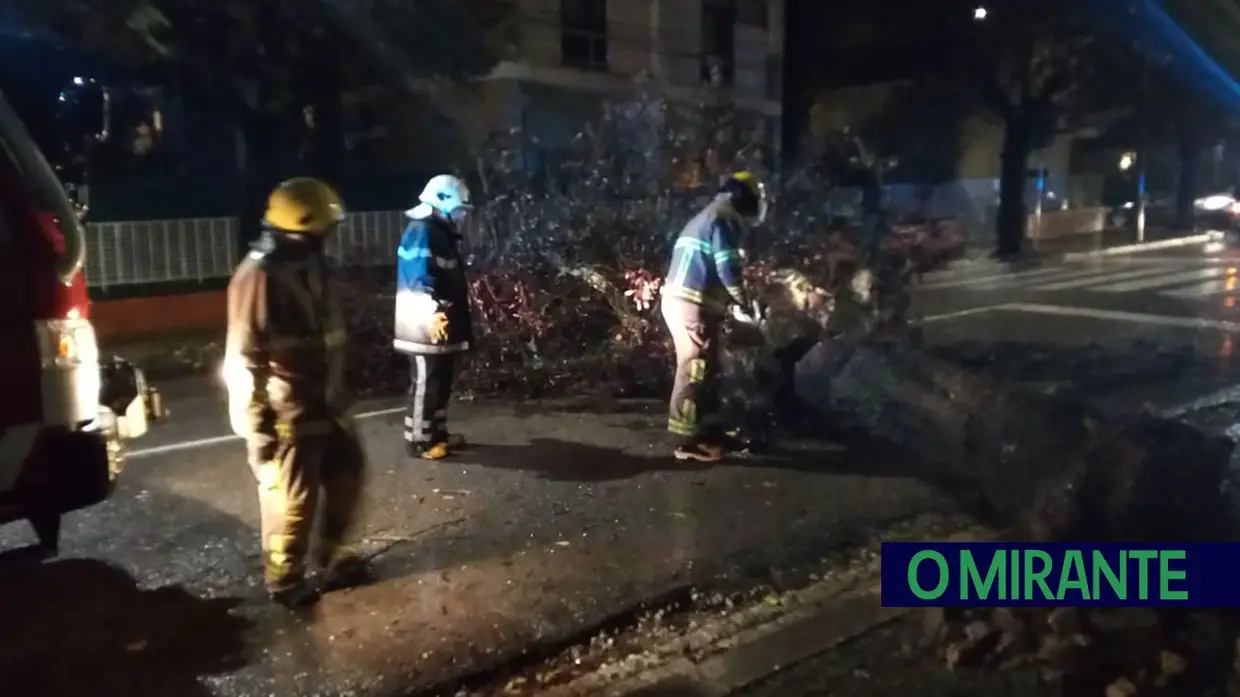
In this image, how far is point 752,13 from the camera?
84.0 feet

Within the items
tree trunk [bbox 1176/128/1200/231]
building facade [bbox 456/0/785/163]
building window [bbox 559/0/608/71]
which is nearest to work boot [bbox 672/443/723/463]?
building facade [bbox 456/0/785/163]

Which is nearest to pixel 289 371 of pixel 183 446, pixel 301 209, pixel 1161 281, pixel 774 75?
pixel 301 209

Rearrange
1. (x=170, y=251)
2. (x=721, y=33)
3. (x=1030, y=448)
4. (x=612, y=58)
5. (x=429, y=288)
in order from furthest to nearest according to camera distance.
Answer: (x=721, y=33)
(x=612, y=58)
(x=170, y=251)
(x=429, y=288)
(x=1030, y=448)

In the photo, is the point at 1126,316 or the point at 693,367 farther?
the point at 1126,316

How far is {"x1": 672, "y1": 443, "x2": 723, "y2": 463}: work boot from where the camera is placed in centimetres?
694

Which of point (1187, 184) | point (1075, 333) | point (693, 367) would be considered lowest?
point (1075, 333)

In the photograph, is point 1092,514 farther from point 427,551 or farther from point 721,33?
point 721,33

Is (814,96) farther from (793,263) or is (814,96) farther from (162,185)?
(793,263)

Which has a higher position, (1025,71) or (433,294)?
(1025,71)

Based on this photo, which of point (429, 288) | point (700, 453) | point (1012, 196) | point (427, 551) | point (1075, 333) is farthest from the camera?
point (1012, 196)

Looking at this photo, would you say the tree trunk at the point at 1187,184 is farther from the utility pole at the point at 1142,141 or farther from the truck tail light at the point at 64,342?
the truck tail light at the point at 64,342

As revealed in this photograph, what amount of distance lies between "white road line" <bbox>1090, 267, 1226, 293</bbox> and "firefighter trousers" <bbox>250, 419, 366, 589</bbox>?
14177mm

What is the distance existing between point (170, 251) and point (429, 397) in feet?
23.5

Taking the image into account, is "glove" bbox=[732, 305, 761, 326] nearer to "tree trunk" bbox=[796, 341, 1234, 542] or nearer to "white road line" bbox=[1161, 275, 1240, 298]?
"tree trunk" bbox=[796, 341, 1234, 542]
